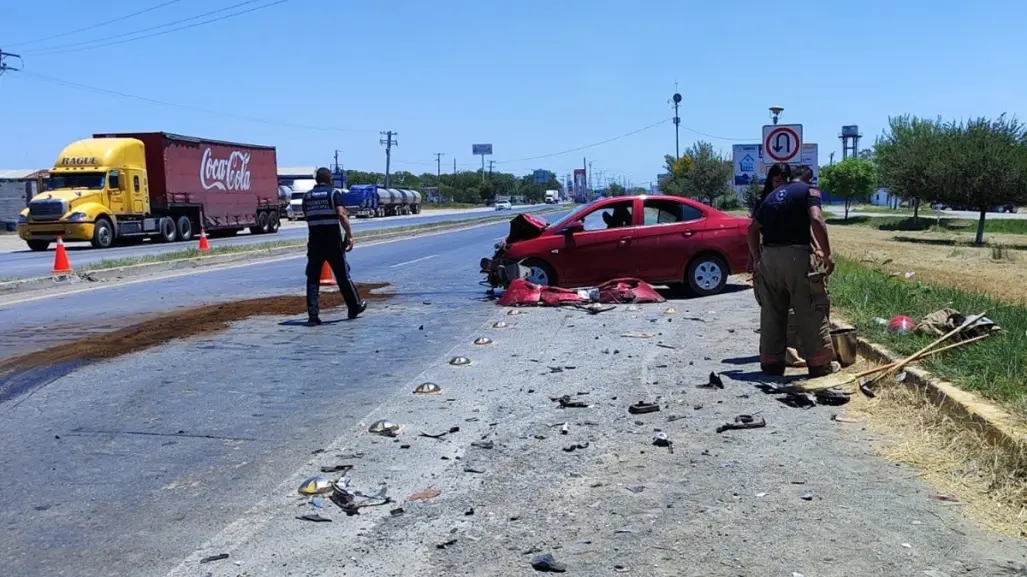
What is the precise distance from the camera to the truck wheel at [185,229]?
3828cm

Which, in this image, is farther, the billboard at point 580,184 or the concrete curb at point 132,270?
the billboard at point 580,184

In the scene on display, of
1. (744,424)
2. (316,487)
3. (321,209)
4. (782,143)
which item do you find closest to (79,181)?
(321,209)

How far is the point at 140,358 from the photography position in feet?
30.6

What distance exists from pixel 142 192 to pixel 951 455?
1371 inches

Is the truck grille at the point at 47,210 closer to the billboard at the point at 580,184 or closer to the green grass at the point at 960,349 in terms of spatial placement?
the green grass at the point at 960,349

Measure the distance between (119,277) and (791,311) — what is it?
49.6ft

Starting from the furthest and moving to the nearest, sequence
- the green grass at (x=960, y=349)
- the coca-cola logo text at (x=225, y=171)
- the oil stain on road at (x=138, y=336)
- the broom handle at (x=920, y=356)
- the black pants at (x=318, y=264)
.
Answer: the coca-cola logo text at (x=225, y=171) → the black pants at (x=318, y=264) → the oil stain on road at (x=138, y=336) → the broom handle at (x=920, y=356) → the green grass at (x=960, y=349)

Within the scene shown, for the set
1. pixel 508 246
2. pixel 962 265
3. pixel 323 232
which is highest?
pixel 323 232

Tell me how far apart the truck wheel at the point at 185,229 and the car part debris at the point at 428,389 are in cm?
3328

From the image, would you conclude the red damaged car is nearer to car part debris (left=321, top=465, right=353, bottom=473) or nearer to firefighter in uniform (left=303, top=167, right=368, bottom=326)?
firefighter in uniform (left=303, top=167, right=368, bottom=326)

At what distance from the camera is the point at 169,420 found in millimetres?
6793

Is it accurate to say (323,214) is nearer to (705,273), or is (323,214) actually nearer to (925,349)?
(705,273)

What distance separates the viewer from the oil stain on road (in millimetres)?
8500

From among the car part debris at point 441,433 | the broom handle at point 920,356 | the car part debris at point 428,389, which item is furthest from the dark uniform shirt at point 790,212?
the car part debris at point 441,433
